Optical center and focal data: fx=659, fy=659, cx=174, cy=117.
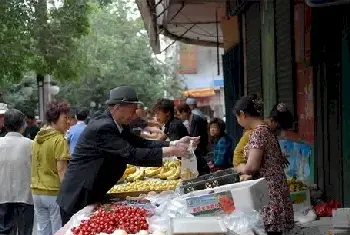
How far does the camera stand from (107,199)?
6.21 m

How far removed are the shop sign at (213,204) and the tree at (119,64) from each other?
31.5 metres

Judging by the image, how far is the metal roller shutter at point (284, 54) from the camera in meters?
9.20

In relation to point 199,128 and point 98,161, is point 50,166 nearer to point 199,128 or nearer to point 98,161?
point 98,161

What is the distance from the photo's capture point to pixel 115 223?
4863 millimetres

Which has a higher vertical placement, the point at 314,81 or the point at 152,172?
the point at 314,81

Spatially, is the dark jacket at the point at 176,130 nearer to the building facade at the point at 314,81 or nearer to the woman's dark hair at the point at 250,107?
the building facade at the point at 314,81

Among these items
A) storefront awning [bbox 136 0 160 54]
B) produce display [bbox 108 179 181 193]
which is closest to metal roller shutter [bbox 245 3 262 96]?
storefront awning [bbox 136 0 160 54]

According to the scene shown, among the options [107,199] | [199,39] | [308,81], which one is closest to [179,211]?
[107,199]

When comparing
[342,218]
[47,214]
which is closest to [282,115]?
[342,218]

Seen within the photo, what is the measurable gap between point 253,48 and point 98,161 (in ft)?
24.2

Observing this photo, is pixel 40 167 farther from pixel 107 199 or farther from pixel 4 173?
pixel 107 199

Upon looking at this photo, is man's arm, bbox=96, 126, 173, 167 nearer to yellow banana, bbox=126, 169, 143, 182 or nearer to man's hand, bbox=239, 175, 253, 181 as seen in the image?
man's hand, bbox=239, 175, 253, 181

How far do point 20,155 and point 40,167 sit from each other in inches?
15.1

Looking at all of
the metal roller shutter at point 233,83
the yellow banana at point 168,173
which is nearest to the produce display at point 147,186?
the yellow banana at point 168,173
